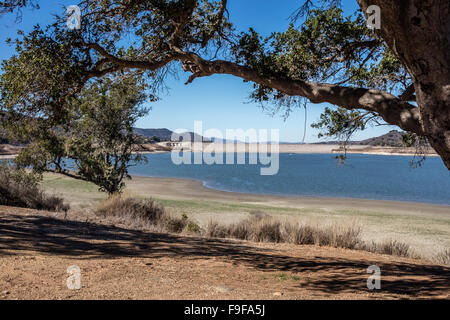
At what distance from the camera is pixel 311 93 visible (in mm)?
5207

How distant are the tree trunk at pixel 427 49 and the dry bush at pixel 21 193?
11.6 metres

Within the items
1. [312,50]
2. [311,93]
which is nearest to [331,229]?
Result: [312,50]

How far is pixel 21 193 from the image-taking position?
12.6 m

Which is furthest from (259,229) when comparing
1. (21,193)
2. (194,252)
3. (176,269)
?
(21,193)

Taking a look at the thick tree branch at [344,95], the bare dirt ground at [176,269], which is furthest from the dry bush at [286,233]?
the thick tree branch at [344,95]

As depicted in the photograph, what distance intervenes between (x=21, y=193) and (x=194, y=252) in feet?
29.0

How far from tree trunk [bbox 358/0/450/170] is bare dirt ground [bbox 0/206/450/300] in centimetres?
222

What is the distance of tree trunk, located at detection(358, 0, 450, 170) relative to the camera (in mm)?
3277

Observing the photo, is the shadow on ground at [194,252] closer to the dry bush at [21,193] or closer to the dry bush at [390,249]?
the dry bush at [390,249]

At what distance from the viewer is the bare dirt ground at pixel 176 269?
405 cm

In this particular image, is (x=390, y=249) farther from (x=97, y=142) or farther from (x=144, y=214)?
(x=97, y=142)

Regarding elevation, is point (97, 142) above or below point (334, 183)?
above
